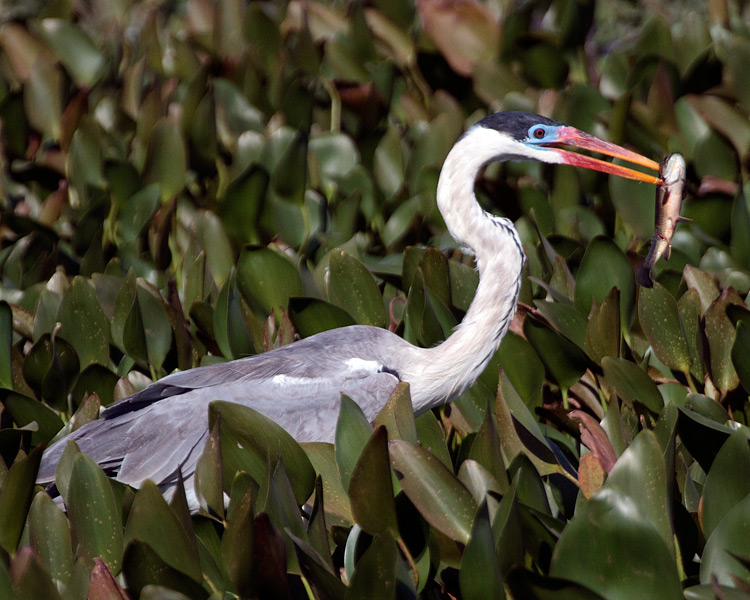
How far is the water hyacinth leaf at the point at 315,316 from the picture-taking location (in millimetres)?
3734

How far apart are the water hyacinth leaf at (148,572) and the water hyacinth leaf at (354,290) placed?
5.60 ft

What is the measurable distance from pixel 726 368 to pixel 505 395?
866 millimetres

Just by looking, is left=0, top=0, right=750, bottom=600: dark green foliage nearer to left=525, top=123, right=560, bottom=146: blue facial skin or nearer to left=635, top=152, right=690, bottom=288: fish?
left=635, top=152, right=690, bottom=288: fish

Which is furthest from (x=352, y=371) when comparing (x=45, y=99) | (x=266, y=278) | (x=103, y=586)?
(x=45, y=99)

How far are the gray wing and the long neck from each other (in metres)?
0.16

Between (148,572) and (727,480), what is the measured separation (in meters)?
1.34

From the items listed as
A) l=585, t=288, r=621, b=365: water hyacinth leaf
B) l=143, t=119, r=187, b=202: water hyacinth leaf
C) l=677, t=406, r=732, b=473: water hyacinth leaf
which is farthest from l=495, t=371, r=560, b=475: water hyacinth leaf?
l=143, t=119, r=187, b=202: water hyacinth leaf

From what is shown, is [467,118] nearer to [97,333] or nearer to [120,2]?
[97,333]

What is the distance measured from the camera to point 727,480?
7.63 ft

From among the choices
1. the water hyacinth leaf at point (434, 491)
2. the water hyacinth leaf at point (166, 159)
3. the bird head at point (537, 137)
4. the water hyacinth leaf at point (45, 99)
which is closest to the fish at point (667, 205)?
the bird head at point (537, 137)

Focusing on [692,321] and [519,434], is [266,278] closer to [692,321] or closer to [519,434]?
[519,434]

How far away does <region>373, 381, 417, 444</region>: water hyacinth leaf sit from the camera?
261 centimetres

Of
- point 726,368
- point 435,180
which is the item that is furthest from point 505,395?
point 435,180

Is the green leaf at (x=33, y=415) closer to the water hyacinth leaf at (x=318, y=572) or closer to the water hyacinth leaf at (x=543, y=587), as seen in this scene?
the water hyacinth leaf at (x=318, y=572)
